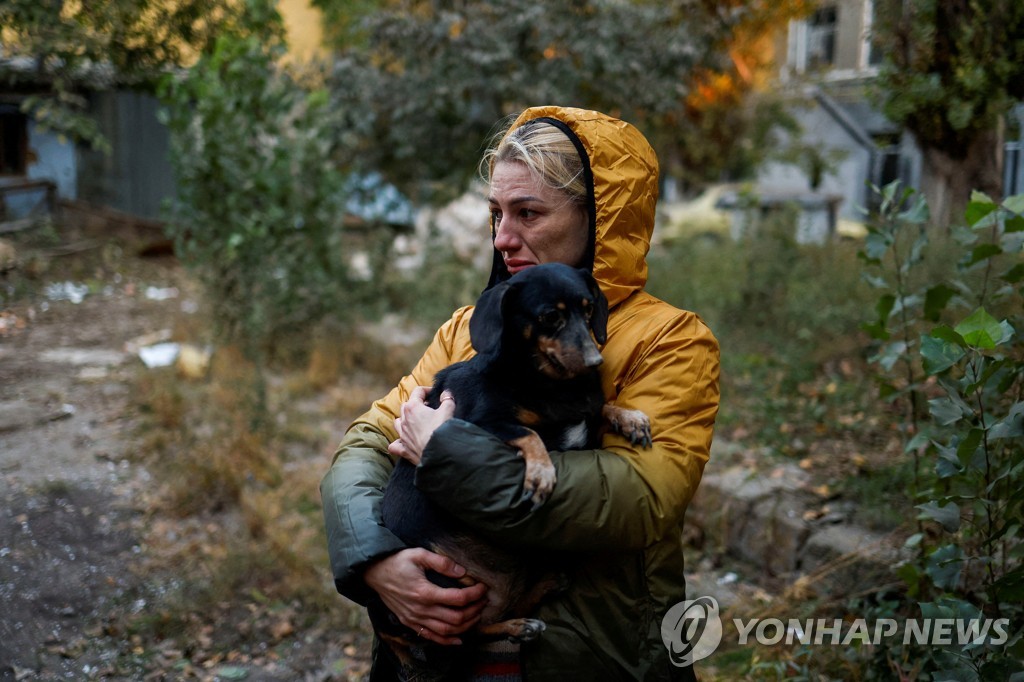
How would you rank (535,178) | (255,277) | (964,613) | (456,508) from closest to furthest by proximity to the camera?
(456,508) < (535,178) < (964,613) < (255,277)

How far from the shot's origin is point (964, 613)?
2275 mm

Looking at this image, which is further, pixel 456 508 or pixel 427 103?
pixel 427 103

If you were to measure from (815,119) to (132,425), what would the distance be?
533 inches

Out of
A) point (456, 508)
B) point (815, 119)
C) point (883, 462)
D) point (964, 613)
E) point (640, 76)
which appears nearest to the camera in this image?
point (456, 508)

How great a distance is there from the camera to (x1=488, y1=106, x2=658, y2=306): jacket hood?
2.12 m

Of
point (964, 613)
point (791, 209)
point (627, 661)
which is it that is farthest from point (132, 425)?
point (791, 209)

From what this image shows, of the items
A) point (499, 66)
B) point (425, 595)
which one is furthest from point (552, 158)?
point (499, 66)

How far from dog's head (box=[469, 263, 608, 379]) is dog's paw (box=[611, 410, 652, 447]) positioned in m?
0.15

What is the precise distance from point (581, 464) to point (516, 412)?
27 cm

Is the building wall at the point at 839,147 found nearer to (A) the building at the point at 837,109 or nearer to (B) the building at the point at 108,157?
(A) the building at the point at 837,109

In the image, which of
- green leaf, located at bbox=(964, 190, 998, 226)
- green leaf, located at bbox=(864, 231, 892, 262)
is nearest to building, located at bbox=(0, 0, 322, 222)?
green leaf, located at bbox=(864, 231, 892, 262)

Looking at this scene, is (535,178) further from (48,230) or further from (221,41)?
(48,230)

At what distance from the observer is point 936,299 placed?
9.24 feet
